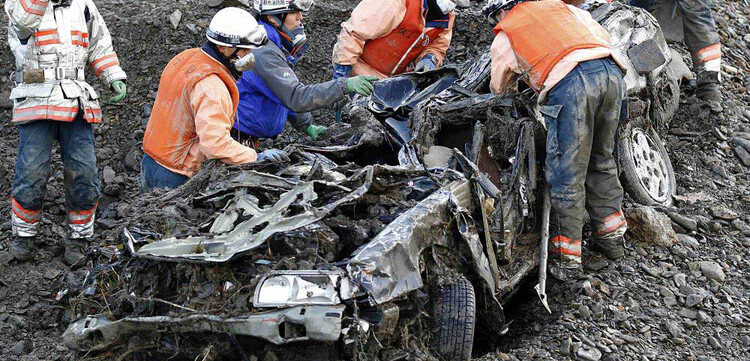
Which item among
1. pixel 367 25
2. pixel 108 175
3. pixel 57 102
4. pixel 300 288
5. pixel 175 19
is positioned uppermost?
pixel 300 288

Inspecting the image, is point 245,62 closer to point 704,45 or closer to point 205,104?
point 205,104

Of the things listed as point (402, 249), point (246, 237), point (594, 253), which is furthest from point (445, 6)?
point (246, 237)

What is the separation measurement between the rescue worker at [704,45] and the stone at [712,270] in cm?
250

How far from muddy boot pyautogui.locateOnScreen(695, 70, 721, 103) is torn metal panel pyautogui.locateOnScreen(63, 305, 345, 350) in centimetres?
A: 547

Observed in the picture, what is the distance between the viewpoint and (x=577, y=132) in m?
5.98

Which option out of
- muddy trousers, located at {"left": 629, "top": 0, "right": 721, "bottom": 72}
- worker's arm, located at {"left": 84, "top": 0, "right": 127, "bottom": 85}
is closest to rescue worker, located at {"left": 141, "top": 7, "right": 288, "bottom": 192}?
worker's arm, located at {"left": 84, "top": 0, "right": 127, "bottom": 85}

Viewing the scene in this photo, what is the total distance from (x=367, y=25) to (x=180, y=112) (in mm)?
2282

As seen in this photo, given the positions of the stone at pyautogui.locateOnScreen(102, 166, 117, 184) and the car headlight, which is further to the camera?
the stone at pyautogui.locateOnScreen(102, 166, 117, 184)

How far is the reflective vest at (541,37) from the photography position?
235 inches

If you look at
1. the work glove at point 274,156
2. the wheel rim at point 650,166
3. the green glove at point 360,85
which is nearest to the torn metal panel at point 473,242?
the work glove at point 274,156

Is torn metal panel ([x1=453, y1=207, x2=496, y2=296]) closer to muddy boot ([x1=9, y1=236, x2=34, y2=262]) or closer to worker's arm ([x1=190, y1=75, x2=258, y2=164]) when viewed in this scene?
worker's arm ([x1=190, y1=75, x2=258, y2=164])

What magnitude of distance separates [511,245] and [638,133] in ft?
6.70

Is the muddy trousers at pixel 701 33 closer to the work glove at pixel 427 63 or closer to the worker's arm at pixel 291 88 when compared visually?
the work glove at pixel 427 63

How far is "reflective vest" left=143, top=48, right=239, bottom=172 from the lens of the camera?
5.85m
